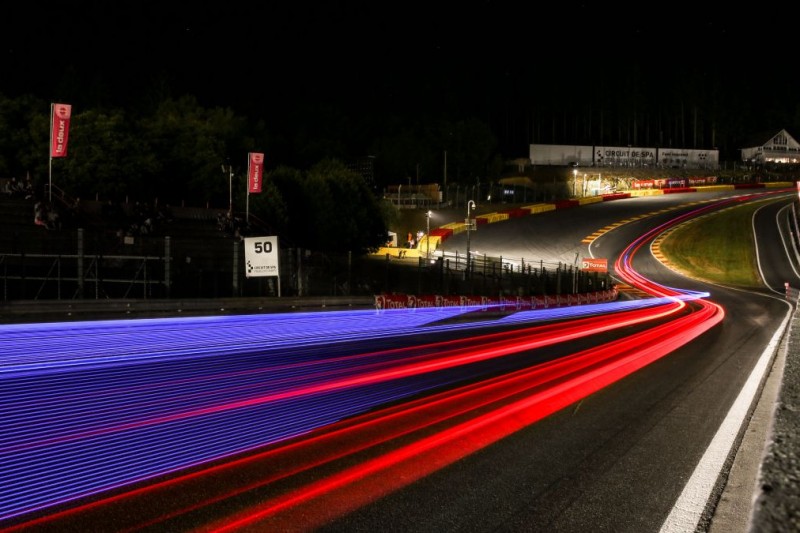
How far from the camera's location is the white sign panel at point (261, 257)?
2206cm

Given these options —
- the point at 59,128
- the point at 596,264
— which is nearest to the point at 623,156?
the point at 596,264

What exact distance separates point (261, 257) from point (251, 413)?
557 inches

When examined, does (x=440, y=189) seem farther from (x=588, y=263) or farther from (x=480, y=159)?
(x=588, y=263)

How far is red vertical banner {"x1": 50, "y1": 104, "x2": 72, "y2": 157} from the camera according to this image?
118 feet

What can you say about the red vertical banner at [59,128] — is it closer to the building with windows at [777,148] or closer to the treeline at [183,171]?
the treeline at [183,171]

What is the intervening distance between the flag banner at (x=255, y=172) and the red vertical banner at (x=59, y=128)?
10.2m

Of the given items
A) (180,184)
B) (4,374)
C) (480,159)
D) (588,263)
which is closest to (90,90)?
(180,184)

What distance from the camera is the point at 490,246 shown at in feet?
244

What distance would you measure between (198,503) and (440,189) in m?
99.6

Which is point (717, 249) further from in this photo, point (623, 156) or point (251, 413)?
point (251, 413)

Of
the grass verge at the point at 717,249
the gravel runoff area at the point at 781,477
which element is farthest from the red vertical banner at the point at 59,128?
the grass verge at the point at 717,249

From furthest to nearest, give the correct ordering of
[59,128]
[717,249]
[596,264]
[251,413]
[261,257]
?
[717,249] → [596,264] → [59,128] → [261,257] → [251,413]

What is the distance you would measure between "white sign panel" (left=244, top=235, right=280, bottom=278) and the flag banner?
21976 millimetres

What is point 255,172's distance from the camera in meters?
43.9
